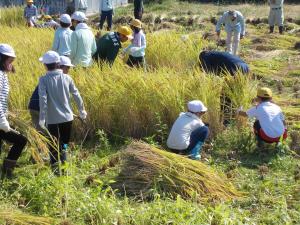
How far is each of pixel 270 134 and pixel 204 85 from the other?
0.98 meters

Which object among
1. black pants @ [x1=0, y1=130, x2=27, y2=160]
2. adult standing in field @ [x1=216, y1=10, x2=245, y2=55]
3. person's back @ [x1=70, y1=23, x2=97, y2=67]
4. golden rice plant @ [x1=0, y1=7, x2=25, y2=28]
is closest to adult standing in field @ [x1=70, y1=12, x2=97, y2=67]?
person's back @ [x1=70, y1=23, x2=97, y2=67]

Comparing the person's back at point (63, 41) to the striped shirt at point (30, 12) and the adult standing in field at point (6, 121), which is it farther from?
the striped shirt at point (30, 12)

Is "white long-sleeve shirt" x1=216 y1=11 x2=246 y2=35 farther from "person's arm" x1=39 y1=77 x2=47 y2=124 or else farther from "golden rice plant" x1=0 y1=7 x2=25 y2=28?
"person's arm" x1=39 y1=77 x2=47 y2=124

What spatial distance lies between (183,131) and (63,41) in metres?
2.42

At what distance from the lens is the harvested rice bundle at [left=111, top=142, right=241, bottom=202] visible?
170 inches

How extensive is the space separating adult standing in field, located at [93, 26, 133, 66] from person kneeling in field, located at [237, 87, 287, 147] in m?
2.20

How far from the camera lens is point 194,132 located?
5145 millimetres

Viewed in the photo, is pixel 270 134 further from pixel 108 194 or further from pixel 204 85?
pixel 108 194

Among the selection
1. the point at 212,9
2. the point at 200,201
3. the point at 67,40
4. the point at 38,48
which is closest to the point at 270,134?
the point at 200,201

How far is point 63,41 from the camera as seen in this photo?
6711 mm

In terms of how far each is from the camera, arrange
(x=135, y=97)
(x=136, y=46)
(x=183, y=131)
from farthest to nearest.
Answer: (x=136, y=46) < (x=135, y=97) < (x=183, y=131)

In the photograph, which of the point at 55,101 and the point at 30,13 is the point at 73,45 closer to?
the point at 55,101

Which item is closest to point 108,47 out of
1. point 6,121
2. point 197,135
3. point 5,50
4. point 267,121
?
point 197,135

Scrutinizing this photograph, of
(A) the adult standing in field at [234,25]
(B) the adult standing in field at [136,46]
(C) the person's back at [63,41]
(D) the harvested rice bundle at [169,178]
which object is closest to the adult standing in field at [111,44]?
(C) the person's back at [63,41]
